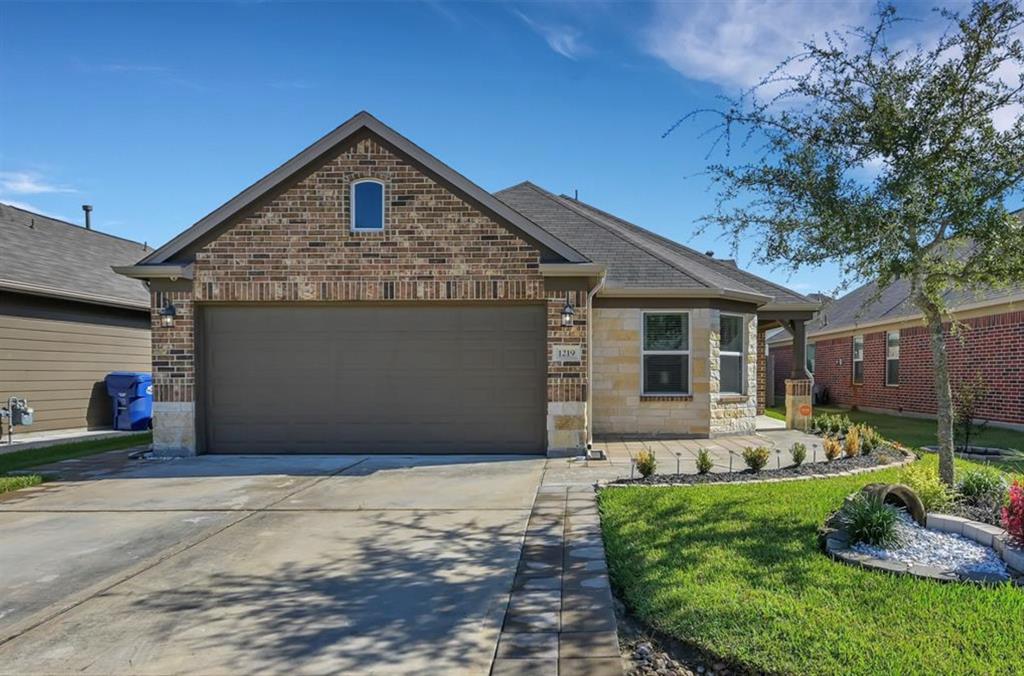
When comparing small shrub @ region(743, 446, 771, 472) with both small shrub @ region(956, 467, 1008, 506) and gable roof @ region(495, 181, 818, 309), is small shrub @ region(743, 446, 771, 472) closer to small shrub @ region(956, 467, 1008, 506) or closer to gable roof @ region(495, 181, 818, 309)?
small shrub @ region(956, 467, 1008, 506)

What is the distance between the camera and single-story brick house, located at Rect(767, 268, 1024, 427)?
12984 millimetres

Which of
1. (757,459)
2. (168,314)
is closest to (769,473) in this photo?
(757,459)

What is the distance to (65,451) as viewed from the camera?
432 inches

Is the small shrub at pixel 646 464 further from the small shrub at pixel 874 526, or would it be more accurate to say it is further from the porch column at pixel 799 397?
the porch column at pixel 799 397

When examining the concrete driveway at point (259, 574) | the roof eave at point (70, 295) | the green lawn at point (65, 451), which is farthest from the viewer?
the roof eave at point (70, 295)

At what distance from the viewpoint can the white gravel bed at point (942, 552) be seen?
4.45 m

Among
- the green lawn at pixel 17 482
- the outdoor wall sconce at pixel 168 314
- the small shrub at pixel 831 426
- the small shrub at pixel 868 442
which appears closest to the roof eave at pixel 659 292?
the small shrub at pixel 831 426

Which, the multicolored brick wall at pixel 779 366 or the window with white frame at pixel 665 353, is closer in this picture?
the window with white frame at pixel 665 353

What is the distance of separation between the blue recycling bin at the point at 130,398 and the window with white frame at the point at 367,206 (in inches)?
312

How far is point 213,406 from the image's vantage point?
10336mm

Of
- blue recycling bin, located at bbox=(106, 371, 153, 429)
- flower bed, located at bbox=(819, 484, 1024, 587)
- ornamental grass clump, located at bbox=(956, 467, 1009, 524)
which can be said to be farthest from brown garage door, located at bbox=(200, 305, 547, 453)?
ornamental grass clump, located at bbox=(956, 467, 1009, 524)

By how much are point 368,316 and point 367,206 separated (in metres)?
1.84

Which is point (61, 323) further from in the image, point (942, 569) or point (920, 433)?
point (920, 433)

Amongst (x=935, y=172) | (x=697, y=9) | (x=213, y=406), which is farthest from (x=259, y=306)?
(x=935, y=172)
